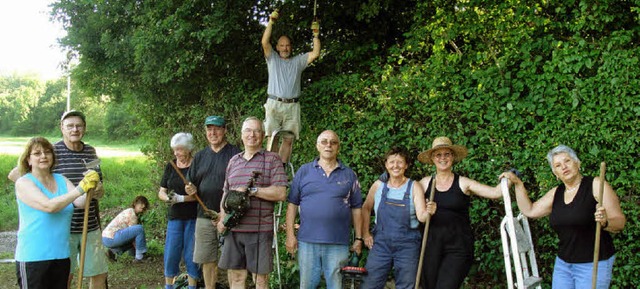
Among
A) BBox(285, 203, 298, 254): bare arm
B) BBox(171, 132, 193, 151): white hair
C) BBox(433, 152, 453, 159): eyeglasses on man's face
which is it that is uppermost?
BBox(171, 132, 193, 151): white hair

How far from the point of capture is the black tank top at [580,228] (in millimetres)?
3492

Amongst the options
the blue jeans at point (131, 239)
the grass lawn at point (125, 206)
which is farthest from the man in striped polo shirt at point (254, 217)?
the blue jeans at point (131, 239)

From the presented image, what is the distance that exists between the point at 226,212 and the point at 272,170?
479mm

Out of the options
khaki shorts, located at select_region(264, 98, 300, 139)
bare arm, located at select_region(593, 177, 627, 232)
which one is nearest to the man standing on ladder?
khaki shorts, located at select_region(264, 98, 300, 139)

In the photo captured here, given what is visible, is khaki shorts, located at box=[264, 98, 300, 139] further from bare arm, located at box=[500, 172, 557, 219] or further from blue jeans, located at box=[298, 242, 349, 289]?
bare arm, located at box=[500, 172, 557, 219]

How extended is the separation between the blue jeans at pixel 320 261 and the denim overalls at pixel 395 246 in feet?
0.71

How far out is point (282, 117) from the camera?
18.8ft

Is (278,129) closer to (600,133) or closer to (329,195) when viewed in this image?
(329,195)

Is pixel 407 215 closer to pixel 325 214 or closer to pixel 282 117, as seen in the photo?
pixel 325 214

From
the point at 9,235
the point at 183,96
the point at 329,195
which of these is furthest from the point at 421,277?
the point at 9,235

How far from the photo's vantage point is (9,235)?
36.9 ft

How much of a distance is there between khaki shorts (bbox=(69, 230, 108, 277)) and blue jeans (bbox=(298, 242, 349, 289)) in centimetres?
162

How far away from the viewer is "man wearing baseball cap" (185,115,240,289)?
4.84 m

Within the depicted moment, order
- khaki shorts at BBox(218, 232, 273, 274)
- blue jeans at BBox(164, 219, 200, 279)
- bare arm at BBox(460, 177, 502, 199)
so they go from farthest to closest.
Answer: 1. blue jeans at BBox(164, 219, 200, 279)
2. khaki shorts at BBox(218, 232, 273, 274)
3. bare arm at BBox(460, 177, 502, 199)
